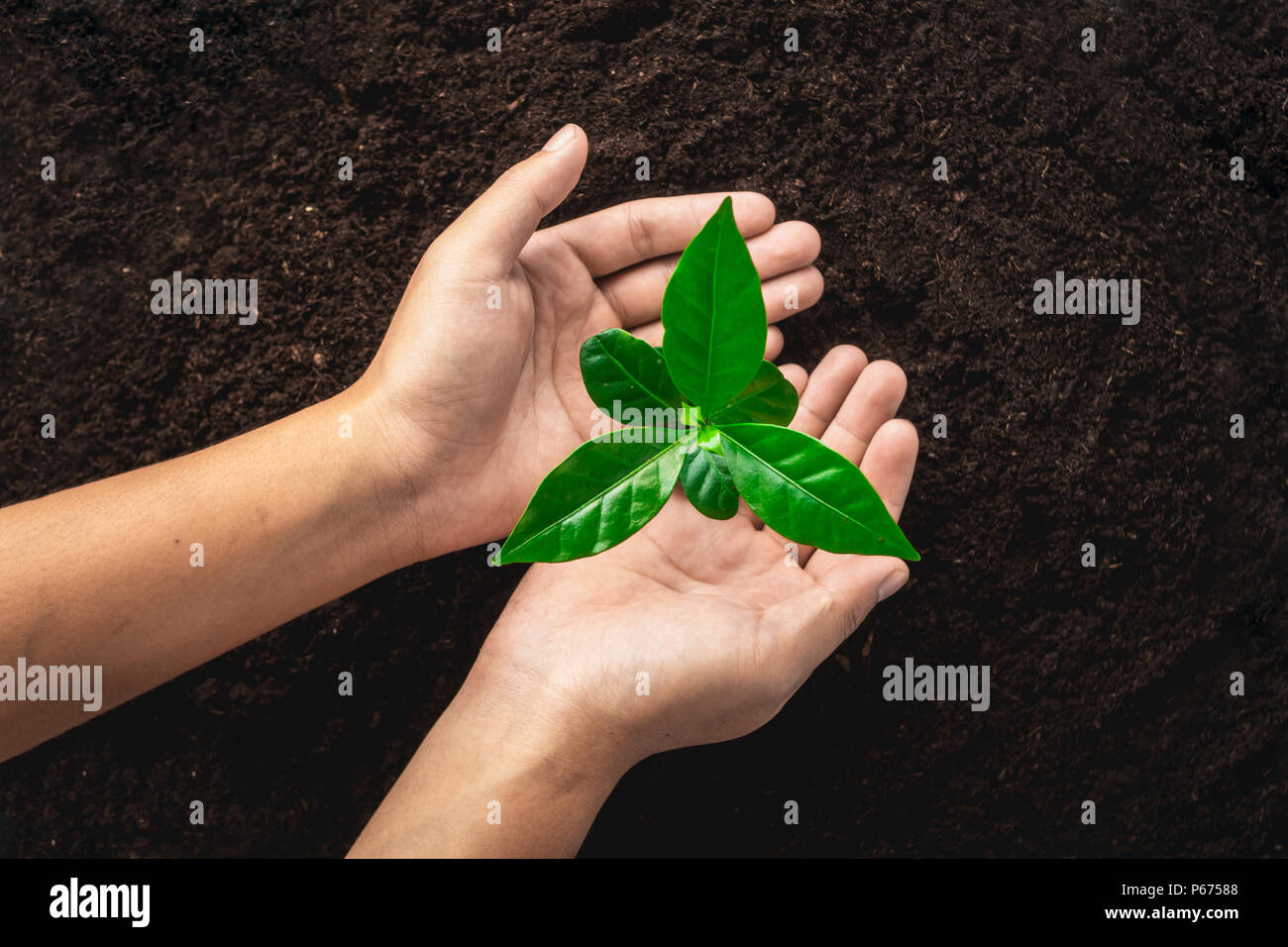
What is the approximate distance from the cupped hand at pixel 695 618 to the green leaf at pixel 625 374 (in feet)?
1.21

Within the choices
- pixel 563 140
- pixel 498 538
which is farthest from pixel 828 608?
pixel 563 140

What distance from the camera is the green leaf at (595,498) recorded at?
1100 millimetres

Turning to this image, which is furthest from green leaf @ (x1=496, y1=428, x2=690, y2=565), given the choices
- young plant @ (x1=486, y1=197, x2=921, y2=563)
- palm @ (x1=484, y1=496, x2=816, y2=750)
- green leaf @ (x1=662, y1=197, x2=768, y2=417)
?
palm @ (x1=484, y1=496, x2=816, y2=750)

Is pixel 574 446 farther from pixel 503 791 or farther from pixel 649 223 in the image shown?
pixel 503 791

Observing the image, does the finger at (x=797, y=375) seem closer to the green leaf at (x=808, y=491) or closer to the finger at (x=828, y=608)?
the finger at (x=828, y=608)

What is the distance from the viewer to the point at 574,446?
5.18 ft

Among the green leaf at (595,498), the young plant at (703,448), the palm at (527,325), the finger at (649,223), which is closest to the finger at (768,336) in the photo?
the palm at (527,325)

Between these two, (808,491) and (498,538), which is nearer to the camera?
(808,491)

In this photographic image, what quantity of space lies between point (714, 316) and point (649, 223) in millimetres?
539

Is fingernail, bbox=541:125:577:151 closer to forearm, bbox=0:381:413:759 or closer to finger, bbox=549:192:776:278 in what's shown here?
finger, bbox=549:192:776:278

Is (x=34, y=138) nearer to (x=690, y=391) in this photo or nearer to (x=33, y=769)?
(x=33, y=769)

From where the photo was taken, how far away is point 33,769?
1658 mm

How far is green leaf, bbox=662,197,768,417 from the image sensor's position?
104cm

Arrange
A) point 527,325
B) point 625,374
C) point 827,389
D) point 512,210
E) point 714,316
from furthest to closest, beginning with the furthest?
point 827,389, point 527,325, point 512,210, point 625,374, point 714,316
